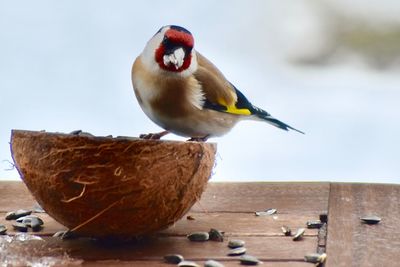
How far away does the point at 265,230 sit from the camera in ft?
7.66

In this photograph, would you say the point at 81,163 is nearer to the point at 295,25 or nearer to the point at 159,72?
the point at 159,72

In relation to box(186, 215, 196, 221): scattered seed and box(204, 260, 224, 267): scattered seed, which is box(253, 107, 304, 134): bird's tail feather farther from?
box(204, 260, 224, 267): scattered seed

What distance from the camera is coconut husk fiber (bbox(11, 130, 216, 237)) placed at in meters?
2.03

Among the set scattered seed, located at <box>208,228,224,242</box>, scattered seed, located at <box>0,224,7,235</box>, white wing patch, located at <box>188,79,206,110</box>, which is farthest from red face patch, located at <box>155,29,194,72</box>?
scattered seed, located at <box>0,224,7,235</box>

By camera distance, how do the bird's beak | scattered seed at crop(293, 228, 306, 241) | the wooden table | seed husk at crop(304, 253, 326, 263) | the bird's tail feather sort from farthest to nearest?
1. the bird's tail feather
2. the bird's beak
3. scattered seed at crop(293, 228, 306, 241)
4. the wooden table
5. seed husk at crop(304, 253, 326, 263)

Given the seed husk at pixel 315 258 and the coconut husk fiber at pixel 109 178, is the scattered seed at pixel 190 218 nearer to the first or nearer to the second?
the coconut husk fiber at pixel 109 178

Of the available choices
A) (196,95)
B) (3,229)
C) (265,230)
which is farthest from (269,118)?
(3,229)

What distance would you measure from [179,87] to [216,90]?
7.1 inches

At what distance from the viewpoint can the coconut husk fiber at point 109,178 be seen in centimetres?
203

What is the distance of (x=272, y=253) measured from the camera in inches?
82.4

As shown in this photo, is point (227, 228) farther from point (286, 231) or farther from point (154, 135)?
point (154, 135)

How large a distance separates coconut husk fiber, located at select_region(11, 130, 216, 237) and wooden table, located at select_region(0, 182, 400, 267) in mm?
71

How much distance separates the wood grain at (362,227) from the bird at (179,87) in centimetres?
41

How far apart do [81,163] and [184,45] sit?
0.54 m
